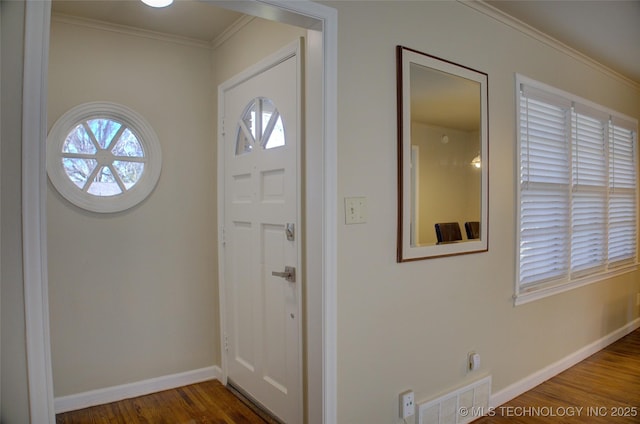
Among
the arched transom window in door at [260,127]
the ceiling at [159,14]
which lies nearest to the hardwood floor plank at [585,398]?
the arched transom window in door at [260,127]

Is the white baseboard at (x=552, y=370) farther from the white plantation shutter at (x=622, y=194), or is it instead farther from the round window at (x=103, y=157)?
the round window at (x=103, y=157)

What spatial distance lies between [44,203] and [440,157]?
1.81 metres

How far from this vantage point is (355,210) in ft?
5.93

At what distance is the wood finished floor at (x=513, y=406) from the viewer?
2361 mm

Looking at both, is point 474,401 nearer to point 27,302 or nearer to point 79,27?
point 27,302

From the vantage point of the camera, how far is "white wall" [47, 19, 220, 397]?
96.4 inches

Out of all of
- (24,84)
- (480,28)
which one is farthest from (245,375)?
(480,28)

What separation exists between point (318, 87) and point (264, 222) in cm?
94

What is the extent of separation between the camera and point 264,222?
2.36m

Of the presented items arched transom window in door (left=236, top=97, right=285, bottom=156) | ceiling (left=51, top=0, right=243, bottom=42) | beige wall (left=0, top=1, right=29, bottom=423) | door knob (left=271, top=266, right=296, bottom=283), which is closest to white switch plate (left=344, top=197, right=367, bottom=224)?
door knob (left=271, top=266, right=296, bottom=283)

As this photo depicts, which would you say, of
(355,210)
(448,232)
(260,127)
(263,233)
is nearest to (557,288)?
(448,232)

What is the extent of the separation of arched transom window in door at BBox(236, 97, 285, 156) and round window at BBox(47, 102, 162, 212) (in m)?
0.64

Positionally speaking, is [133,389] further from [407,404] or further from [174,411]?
[407,404]

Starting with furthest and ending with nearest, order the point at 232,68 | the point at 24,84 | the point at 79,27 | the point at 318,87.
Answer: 1. the point at 232,68
2. the point at 79,27
3. the point at 318,87
4. the point at 24,84
